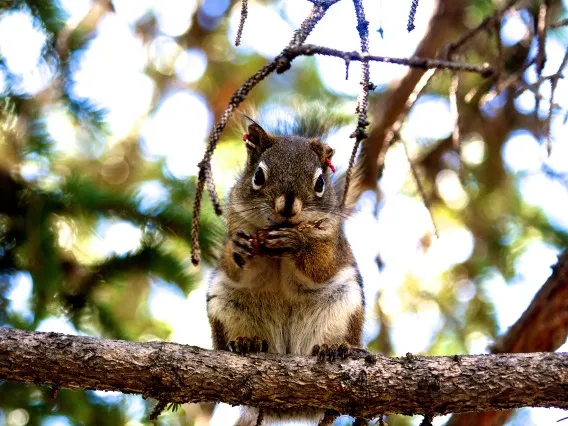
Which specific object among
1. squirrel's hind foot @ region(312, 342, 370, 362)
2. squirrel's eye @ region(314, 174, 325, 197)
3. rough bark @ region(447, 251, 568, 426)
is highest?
squirrel's eye @ region(314, 174, 325, 197)

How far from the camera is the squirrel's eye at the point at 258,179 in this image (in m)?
3.25

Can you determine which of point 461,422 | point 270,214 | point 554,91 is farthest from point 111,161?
point 554,91

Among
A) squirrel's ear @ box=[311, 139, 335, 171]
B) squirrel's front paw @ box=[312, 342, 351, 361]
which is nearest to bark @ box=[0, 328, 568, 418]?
squirrel's front paw @ box=[312, 342, 351, 361]

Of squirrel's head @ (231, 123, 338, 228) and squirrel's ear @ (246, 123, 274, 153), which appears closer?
squirrel's head @ (231, 123, 338, 228)

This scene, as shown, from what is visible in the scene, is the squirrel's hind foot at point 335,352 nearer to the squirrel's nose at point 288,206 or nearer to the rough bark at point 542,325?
the squirrel's nose at point 288,206

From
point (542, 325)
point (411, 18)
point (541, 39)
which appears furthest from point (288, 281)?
point (411, 18)

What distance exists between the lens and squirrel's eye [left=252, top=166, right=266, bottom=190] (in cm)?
325

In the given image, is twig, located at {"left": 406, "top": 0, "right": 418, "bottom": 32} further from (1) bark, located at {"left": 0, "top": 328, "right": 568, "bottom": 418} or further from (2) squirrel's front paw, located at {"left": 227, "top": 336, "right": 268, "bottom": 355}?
(2) squirrel's front paw, located at {"left": 227, "top": 336, "right": 268, "bottom": 355}

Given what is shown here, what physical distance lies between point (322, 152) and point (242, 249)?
785 mm

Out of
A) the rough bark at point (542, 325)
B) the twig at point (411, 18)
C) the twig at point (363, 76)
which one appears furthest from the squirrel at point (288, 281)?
the twig at point (411, 18)

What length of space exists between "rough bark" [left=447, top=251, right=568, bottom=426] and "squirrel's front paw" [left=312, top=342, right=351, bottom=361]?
33.9 inches

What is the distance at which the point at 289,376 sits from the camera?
102 inches

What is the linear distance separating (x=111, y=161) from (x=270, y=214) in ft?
7.32

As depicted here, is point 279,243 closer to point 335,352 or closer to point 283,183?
point 283,183
